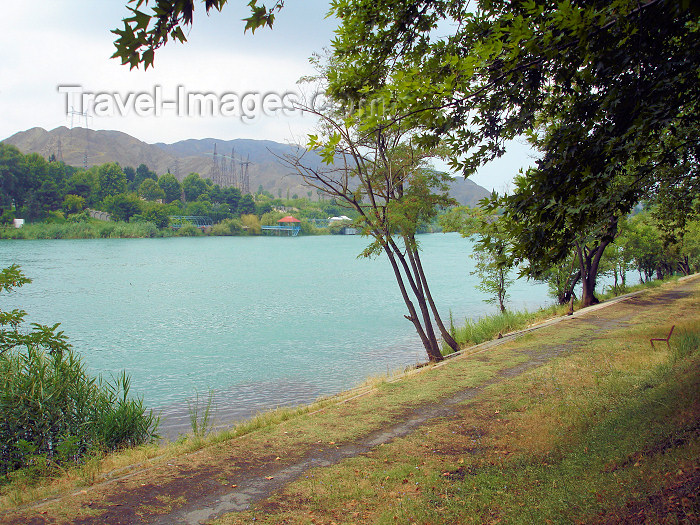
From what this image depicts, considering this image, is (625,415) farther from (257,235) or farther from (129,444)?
(257,235)

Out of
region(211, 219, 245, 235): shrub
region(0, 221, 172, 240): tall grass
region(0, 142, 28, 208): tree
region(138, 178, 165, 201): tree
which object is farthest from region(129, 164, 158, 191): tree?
region(0, 142, 28, 208): tree

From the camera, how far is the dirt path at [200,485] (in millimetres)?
5062

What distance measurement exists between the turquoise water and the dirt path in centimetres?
648

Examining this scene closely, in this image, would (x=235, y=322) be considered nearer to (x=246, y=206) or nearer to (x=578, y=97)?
(x=578, y=97)

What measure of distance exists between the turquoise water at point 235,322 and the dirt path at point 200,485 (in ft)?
21.3

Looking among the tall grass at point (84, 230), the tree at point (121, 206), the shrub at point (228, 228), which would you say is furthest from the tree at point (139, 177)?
the tall grass at point (84, 230)

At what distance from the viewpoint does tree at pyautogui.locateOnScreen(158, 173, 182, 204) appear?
153 metres

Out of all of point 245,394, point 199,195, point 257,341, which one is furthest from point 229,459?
point 199,195

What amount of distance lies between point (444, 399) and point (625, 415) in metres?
3.20

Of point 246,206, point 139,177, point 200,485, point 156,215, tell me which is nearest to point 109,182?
point 156,215

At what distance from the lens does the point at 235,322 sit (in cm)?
2789

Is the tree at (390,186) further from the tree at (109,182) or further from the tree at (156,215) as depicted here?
the tree at (109,182)

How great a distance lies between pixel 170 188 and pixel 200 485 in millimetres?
158111

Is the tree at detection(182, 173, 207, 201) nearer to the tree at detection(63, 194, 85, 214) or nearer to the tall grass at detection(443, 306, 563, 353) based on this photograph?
the tree at detection(63, 194, 85, 214)
